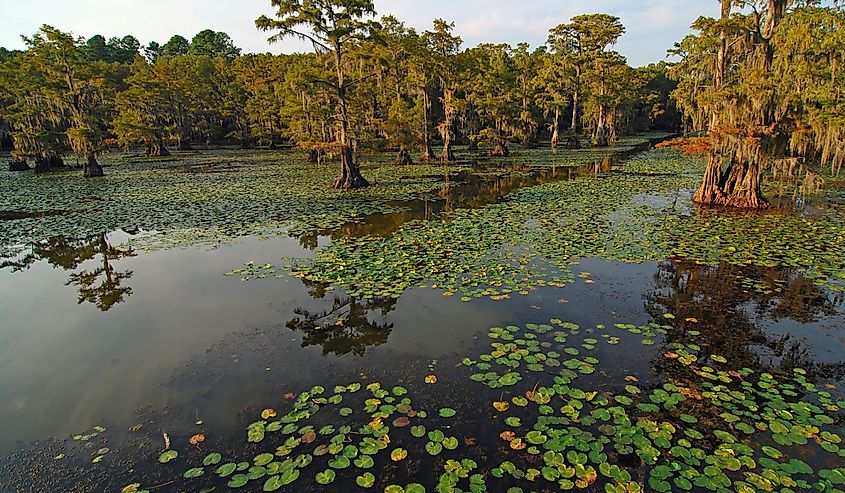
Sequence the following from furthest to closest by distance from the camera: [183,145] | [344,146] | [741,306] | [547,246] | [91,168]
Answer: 1. [183,145]
2. [91,168]
3. [344,146]
4. [547,246]
5. [741,306]

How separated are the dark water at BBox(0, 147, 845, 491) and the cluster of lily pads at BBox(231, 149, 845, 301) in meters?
0.45

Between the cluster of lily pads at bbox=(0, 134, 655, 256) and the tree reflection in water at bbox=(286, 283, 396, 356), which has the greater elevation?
the cluster of lily pads at bbox=(0, 134, 655, 256)

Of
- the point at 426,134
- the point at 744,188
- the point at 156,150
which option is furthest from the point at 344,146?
the point at 156,150

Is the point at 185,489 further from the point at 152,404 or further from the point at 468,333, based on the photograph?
the point at 468,333

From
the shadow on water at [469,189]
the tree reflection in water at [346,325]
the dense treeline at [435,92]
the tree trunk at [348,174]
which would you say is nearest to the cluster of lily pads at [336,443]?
the tree reflection in water at [346,325]

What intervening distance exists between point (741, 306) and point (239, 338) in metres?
6.93

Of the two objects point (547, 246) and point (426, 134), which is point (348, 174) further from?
point (426, 134)

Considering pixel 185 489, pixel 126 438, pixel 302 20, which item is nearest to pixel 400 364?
pixel 185 489

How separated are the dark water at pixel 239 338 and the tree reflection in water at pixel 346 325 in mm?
28

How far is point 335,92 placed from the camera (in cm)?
1803

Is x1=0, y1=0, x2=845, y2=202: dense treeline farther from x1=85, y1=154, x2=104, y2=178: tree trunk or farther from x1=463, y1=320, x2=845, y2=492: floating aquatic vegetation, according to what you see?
x1=463, y1=320, x2=845, y2=492: floating aquatic vegetation

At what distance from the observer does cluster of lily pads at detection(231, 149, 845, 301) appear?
24.5ft

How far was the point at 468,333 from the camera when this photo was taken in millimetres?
5637

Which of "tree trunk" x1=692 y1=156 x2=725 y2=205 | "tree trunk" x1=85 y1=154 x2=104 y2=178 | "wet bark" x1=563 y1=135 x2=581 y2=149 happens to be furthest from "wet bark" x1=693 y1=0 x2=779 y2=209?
"wet bark" x1=563 y1=135 x2=581 y2=149
